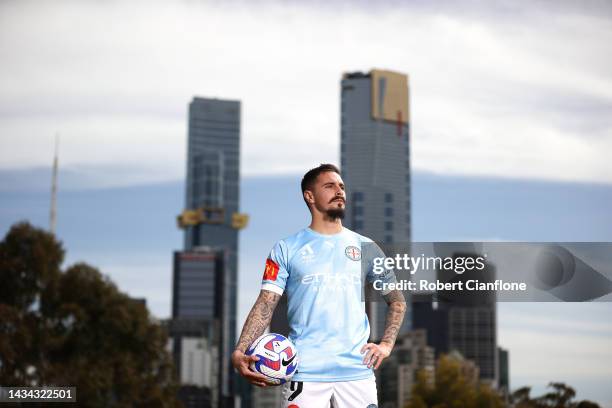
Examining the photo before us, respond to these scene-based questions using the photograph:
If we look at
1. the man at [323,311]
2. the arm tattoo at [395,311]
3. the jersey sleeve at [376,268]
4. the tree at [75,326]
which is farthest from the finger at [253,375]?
Answer: the tree at [75,326]

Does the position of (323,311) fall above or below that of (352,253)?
below

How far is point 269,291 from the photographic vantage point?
8461 mm

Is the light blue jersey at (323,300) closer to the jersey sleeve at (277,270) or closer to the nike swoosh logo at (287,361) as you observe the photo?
the jersey sleeve at (277,270)

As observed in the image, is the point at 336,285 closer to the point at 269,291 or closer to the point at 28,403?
the point at 269,291

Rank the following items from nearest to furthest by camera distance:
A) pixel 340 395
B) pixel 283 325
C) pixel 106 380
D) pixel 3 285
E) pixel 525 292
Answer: pixel 340 395, pixel 283 325, pixel 525 292, pixel 106 380, pixel 3 285

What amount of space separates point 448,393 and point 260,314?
63911mm

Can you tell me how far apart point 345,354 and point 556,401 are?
63289 mm

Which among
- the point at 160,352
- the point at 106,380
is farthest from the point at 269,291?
the point at 160,352

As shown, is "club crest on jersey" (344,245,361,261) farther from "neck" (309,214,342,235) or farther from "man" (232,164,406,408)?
"neck" (309,214,342,235)

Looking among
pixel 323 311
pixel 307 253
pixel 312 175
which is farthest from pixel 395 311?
pixel 312 175

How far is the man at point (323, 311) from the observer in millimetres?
8234

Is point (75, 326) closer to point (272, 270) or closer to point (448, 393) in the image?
point (448, 393)

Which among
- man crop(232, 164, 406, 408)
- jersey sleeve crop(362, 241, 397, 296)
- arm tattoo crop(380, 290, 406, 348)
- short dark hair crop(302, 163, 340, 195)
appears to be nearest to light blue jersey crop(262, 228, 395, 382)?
man crop(232, 164, 406, 408)

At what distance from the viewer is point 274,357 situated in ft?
26.3
